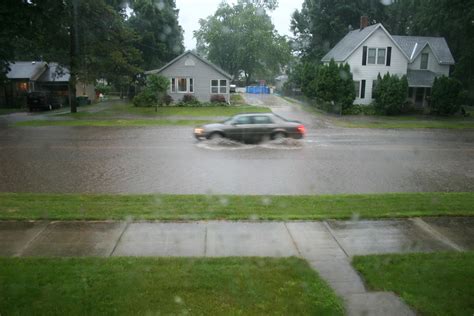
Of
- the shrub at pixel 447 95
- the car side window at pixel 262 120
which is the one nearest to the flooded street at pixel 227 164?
the car side window at pixel 262 120

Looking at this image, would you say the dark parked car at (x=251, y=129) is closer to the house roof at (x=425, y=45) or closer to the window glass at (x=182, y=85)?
the window glass at (x=182, y=85)

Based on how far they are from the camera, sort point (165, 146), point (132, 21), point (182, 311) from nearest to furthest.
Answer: point (182, 311), point (165, 146), point (132, 21)

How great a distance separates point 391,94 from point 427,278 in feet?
107

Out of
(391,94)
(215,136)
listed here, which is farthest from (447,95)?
(215,136)

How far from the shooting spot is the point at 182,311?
5.24 m

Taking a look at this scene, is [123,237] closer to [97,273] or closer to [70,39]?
[97,273]

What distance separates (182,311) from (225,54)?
7362cm

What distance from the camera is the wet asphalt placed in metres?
12.5

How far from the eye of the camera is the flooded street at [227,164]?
12.5 meters

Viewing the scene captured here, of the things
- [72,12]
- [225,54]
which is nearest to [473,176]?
[72,12]

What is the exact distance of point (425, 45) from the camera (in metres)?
41.8

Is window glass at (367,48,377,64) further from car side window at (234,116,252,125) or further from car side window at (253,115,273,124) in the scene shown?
car side window at (234,116,252,125)

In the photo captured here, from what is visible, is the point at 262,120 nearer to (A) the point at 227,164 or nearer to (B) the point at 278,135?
(B) the point at 278,135

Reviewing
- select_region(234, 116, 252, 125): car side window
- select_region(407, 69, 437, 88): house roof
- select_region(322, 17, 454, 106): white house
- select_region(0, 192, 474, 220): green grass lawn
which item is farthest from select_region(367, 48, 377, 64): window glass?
select_region(0, 192, 474, 220): green grass lawn
